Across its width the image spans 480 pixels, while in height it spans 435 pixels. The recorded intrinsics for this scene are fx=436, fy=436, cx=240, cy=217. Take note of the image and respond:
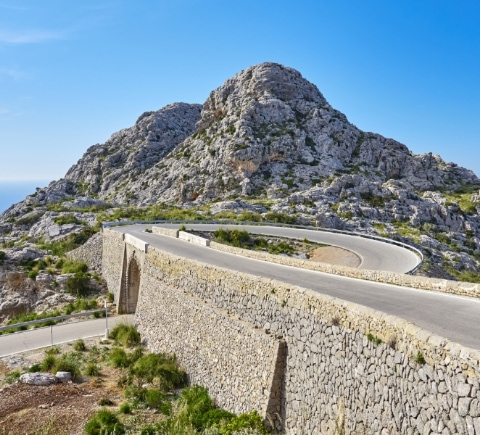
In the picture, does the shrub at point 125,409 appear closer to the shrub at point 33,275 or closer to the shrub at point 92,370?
the shrub at point 92,370

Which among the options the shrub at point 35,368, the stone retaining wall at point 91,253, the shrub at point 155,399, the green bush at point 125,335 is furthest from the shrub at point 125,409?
the stone retaining wall at point 91,253

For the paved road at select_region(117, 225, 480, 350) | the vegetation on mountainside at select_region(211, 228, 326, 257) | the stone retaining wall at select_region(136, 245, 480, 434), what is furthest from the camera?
the vegetation on mountainside at select_region(211, 228, 326, 257)

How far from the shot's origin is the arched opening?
26938 mm

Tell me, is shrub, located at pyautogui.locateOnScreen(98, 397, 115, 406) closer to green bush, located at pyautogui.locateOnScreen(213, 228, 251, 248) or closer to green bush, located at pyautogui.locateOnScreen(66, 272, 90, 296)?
green bush, located at pyautogui.locateOnScreen(66, 272, 90, 296)

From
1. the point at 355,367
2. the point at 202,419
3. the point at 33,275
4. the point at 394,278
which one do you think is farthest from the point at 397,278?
the point at 33,275

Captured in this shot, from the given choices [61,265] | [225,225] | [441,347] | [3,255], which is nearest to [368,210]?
[225,225]

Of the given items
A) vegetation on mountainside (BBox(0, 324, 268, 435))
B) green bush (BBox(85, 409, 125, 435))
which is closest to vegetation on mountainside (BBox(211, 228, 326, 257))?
vegetation on mountainside (BBox(0, 324, 268, 435))

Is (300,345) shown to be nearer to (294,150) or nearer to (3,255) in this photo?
(3,255)

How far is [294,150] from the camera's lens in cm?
6544

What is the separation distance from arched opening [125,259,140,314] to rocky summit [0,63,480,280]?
19.0 m

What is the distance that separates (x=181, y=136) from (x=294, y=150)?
1414 inches

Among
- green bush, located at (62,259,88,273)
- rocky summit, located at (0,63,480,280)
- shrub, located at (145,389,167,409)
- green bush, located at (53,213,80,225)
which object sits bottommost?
shrub, located at (145,389,167,409)

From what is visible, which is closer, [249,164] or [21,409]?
[21,409]

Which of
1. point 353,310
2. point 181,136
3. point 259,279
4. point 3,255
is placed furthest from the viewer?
point 181,136
